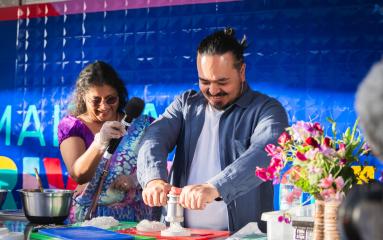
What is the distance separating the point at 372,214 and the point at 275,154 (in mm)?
1227

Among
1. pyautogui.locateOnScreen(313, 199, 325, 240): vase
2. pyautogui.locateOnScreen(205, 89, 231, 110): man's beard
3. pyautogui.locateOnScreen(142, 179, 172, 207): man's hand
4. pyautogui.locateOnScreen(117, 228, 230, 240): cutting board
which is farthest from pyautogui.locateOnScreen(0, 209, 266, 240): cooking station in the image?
pyautogui.locateOnScreen(205, 89, 231, 110): man's beard

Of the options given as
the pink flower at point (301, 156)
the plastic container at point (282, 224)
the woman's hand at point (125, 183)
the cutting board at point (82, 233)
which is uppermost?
the pink flower at point (301, 156)

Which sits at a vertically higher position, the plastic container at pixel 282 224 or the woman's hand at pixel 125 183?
the woman's hand at pixel 125 183

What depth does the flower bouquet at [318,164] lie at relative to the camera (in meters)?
1.71

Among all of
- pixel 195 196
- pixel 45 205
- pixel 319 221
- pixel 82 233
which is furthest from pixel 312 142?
pixel 45 205

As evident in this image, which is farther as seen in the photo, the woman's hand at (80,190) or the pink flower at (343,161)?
the woman's hand at (80,190)

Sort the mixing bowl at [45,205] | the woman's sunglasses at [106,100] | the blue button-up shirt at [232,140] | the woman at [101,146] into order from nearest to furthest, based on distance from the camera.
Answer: the mixing bowl at [45,205] < the blue button-up shirt at [232,140] < the woman at [101,146] < the woman's sunglasses at [106,100]

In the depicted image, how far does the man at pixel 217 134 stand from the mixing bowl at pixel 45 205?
0.35m

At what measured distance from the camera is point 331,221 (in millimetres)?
1720

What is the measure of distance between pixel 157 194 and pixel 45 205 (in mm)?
475

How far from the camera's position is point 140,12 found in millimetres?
4934

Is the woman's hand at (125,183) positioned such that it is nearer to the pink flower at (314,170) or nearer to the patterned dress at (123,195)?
the patterned dress at (123,195)

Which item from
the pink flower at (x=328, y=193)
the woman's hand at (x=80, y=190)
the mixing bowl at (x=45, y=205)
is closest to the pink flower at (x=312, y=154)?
the pink flower at (x=328, y=193)

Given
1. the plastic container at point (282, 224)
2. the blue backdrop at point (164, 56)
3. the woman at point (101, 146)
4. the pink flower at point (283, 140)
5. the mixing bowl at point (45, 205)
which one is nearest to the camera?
the pink flower at point (283, 140)
